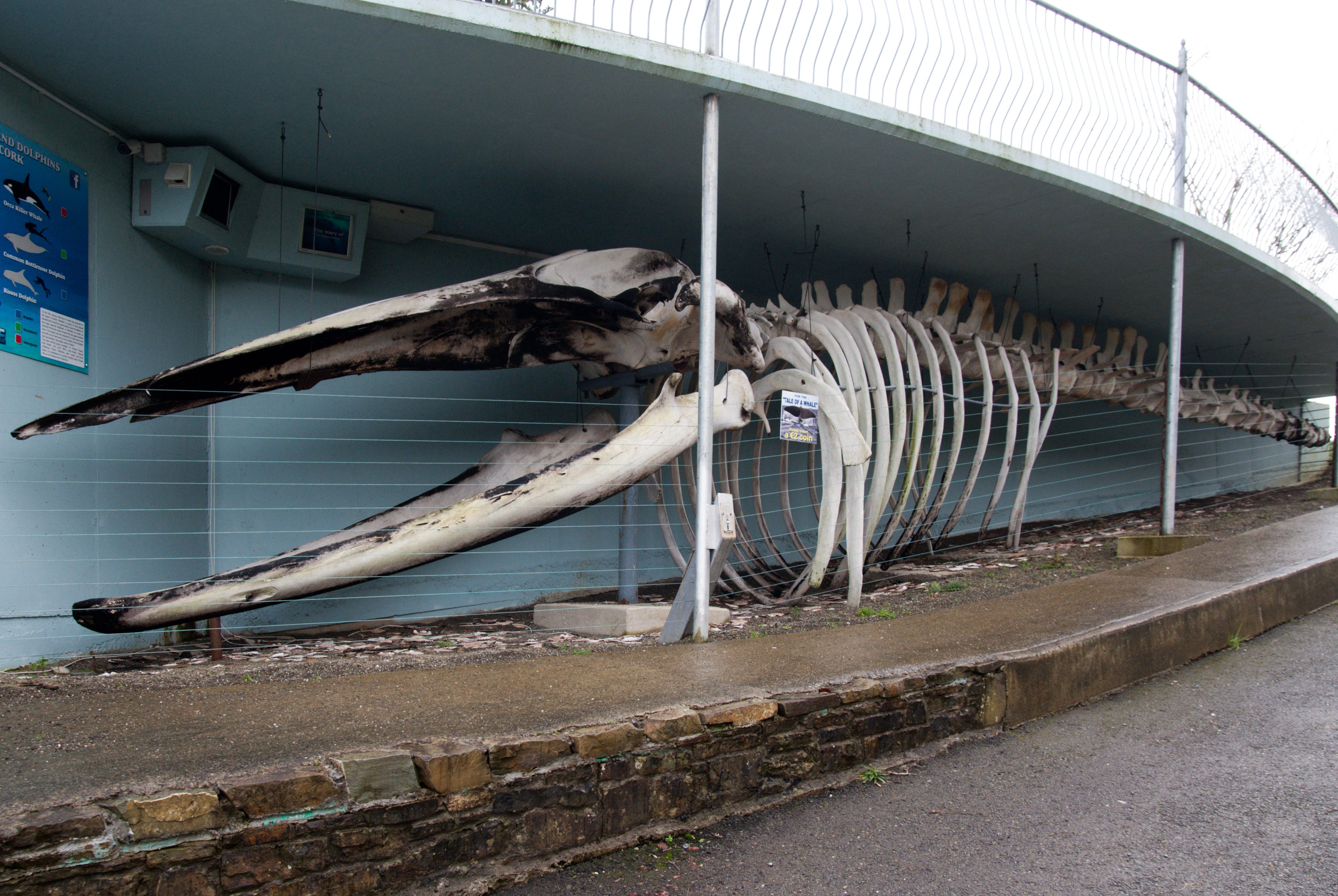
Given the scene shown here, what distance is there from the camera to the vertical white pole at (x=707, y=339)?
4.64 metres

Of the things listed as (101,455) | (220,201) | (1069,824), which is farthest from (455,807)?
(220,201)

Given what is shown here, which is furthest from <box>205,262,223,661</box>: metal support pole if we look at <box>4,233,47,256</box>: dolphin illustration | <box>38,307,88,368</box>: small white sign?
<box>4,233,47,256</box>: dolphin illustration

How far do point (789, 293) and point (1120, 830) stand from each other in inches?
267

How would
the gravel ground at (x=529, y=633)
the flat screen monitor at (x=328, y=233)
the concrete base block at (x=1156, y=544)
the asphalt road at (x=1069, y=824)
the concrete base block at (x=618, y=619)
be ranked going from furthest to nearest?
1. the concrete base block at (x=1156, y=544)
2. the flat screen monitor at (x=328, y=233)
3. the concrete base block at (x=618, y=619)
4. the gravel ground at (x=529, y=633)
5. the asphalt road at (x=1069, y=824)

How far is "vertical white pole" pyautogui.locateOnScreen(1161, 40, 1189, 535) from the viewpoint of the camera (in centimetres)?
763

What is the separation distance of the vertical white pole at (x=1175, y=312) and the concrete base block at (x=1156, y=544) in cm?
28

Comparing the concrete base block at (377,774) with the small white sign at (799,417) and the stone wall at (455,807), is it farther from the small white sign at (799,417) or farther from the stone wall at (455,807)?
the small white sign at (799,417)

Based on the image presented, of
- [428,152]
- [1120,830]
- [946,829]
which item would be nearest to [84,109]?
[428,152]

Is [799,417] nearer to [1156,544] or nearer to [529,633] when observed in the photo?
[529,633]

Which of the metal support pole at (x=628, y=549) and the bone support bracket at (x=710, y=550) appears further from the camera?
A: the metal support pole at (x=628, y=549)

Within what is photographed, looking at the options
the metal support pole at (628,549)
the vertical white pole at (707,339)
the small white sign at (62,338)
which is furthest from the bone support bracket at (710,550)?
the small white sign at (62,338)

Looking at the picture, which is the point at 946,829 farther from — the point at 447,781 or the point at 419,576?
the point at 419,576

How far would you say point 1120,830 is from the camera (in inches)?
121

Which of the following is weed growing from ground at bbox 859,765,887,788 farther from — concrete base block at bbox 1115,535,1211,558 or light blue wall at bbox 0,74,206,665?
concrete base block at bbox 1115,535,1211,558
